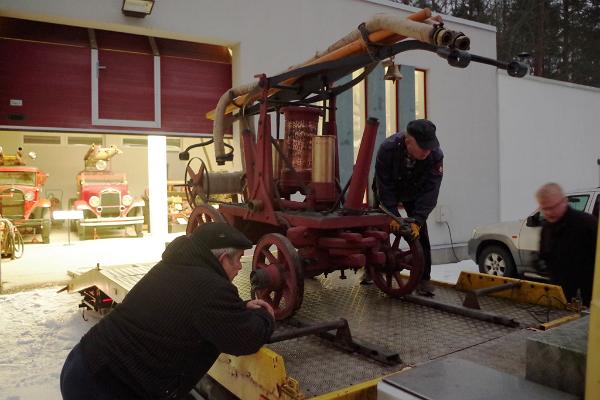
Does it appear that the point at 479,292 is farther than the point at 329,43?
No

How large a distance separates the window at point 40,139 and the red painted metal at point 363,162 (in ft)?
58.2

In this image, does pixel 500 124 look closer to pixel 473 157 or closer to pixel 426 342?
pixel 473 157

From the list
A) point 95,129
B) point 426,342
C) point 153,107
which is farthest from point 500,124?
point 426,342

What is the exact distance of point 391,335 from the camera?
3281 millimetres

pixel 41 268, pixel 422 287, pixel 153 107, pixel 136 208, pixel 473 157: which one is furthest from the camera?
pixel 136 208

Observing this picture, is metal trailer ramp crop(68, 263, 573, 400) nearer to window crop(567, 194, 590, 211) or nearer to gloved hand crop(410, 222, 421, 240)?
gloved hand crop(410, 222, 421, 240)

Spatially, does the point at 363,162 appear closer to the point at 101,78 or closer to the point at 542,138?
the point at 101,78

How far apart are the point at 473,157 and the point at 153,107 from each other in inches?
258

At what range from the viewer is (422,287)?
4.38m

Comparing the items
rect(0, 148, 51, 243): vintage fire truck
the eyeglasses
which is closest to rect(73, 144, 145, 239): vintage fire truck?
rect(0, 148, 51, 243): vintage fire truck

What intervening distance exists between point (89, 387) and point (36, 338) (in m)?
3.62

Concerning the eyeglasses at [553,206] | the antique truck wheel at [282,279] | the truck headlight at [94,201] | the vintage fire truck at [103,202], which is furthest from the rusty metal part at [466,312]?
the truck headlight at [94,201]

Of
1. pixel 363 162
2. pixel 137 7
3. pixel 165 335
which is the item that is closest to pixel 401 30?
pixel 363 162

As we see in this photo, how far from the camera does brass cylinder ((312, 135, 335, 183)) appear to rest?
3.99 meters
